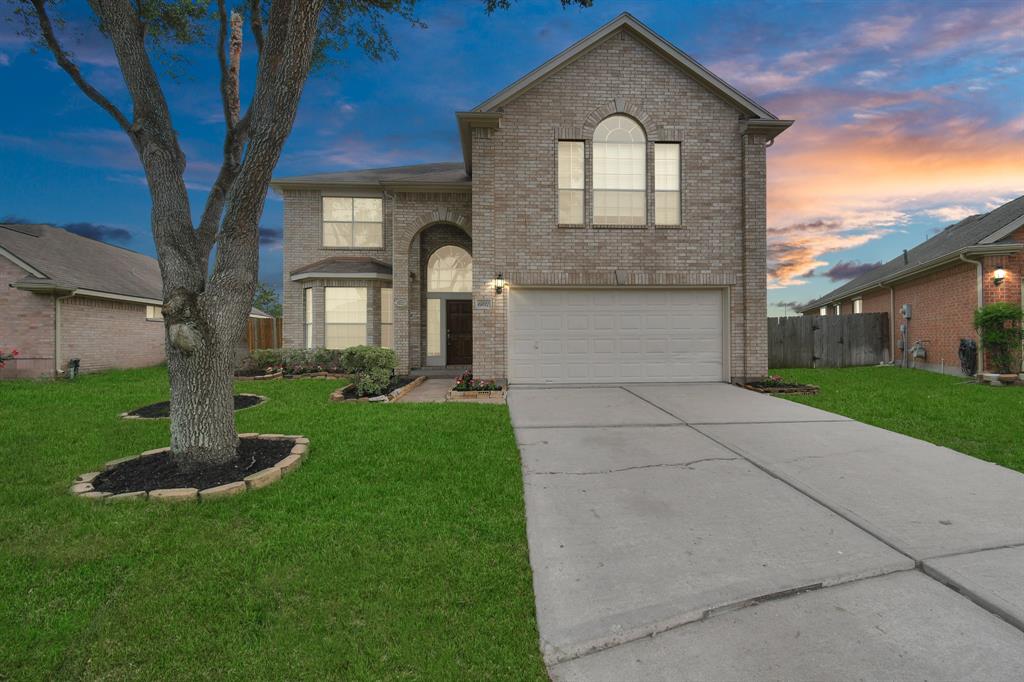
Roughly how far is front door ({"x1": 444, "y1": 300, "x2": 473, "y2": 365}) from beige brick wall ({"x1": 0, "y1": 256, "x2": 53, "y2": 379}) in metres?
11.2

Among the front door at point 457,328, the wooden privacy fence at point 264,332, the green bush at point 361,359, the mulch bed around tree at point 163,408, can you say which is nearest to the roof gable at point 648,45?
the front door at point 457,328

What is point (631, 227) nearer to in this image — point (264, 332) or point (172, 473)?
point (172, 473)

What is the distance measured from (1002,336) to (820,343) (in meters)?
4.70

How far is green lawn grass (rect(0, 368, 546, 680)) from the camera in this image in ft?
6.47

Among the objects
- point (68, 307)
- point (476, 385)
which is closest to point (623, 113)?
point (476, 385)

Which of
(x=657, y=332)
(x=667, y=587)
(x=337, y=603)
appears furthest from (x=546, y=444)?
(x=657, y=332)

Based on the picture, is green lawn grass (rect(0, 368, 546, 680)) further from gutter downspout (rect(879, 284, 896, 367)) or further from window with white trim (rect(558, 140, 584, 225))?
gutter downspout (rect(879, 284, 896, 367))

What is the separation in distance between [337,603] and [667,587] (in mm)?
1835

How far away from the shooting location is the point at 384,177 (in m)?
13.7

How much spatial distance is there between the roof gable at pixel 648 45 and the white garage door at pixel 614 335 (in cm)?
427

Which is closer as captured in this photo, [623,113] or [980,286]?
[623,113]

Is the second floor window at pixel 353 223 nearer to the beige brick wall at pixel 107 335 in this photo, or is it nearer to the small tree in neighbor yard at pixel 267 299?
the beige brick wall at pixel 107 335

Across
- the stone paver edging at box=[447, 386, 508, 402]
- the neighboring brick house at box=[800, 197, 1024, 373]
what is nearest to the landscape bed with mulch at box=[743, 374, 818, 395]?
the stone paver edging at box=[447, 386, 508, 402]

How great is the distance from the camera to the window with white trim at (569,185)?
10.1 metres
